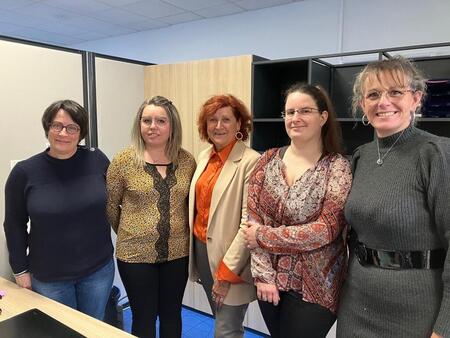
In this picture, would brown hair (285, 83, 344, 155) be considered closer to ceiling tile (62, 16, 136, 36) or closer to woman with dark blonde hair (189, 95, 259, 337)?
woman with dark blonde hair (189, 95, 259, 337)

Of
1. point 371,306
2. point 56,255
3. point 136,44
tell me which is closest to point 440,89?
point 371,306

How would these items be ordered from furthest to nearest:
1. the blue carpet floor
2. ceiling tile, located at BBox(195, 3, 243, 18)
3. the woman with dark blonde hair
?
ceiling tile, located at BBox(195, 3, 243, 18), the blue carpet floor, the woman with dark blonde hair

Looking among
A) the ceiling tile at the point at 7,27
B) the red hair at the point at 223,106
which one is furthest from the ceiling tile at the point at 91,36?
the red hair at the point at 223,106

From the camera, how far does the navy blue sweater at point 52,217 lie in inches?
66.0

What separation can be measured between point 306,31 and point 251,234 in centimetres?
297

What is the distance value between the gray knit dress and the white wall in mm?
2414

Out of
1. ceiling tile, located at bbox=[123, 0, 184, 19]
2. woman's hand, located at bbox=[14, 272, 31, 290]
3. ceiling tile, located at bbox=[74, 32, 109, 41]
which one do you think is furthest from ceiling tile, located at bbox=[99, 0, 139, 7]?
woman's hand, located at bbox=[14, 272, 31, 290]

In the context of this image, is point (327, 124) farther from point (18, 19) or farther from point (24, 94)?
point (18, 19)

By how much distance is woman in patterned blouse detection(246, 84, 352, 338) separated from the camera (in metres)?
1.36

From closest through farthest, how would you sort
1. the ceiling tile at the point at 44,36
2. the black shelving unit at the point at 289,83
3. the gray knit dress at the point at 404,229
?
the gray knit dress at the point at 404,229, the black shelving unit at the point at 289,83, the ceiling tile at the point at 44,36

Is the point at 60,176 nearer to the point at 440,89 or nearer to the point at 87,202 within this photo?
the point at 87,202

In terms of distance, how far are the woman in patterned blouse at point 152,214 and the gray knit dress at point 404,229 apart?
0.82 meters

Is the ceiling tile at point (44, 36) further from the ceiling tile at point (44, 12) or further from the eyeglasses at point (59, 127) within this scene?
the eyeglasses at point (59, 127)

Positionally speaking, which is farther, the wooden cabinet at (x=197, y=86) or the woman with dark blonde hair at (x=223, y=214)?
the wooden cabinet at (x=197, y=86)
